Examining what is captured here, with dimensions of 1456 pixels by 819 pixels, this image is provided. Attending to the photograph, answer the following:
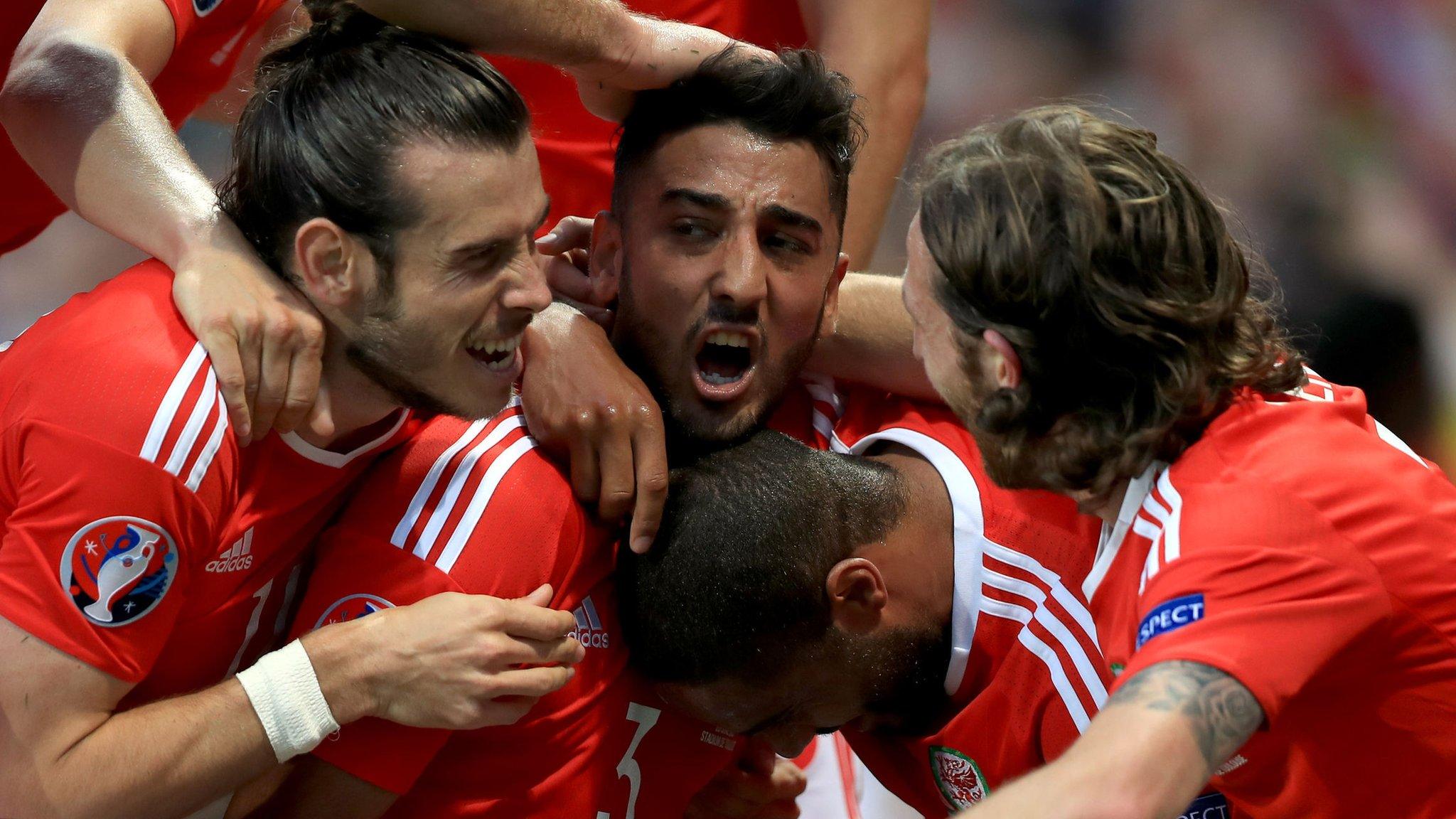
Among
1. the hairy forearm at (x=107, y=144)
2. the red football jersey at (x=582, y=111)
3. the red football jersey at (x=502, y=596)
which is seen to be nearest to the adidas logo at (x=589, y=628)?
the red football jersey at (x=502, y=596)

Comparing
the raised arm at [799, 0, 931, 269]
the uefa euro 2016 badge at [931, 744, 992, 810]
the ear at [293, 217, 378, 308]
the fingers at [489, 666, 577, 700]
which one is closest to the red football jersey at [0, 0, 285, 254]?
the ear at [293, 217, 378, 308]

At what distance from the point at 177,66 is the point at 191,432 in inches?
51.7

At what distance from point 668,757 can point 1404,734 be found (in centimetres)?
145

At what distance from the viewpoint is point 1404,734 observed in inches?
81.0

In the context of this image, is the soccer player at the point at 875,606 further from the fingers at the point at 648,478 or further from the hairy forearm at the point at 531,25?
the hairy forearm at the point at 531,25

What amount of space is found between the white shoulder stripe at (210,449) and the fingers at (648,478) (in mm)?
742

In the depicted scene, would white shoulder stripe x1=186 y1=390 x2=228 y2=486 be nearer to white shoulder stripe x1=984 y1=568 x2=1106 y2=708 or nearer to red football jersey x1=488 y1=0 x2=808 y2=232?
white shoulder stripe x1=984 y1=568 x2=1106 y2=708

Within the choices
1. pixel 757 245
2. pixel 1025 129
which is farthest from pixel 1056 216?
pixel 757 245

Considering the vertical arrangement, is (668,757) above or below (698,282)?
below

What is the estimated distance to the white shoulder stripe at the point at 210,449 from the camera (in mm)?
2129

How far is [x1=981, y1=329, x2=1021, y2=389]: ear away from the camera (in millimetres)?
2107

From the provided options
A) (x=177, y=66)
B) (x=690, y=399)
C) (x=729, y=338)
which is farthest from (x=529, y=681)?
(x=177, y=66)

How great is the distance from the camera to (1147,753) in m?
1.67

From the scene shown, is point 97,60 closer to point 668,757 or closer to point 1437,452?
point 668,757
